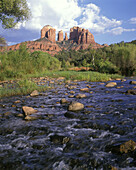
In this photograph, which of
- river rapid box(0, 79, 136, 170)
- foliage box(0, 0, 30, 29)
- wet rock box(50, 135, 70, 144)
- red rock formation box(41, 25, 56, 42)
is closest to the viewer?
river rapid box(0, 79, 136, 170)

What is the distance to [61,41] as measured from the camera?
165 metres

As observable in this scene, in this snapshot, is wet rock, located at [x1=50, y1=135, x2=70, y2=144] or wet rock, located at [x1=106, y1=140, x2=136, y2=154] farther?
wet rock, located at [x1=50, y1=135, x2=70, y2=144]

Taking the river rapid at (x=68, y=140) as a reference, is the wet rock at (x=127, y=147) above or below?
above

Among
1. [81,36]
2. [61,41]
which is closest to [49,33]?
[61,41]

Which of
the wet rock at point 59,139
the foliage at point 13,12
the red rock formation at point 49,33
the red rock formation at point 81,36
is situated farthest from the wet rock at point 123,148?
the red rock formation at point 49,33

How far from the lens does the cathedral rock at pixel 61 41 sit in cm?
13535

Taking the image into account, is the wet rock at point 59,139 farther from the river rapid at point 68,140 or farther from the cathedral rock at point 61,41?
the cathedral rock at point 61,41

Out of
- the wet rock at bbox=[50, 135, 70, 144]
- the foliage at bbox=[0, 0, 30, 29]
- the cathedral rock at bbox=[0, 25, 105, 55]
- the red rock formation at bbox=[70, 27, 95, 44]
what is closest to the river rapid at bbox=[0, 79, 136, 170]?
the wet rock at bbox=[50, 135, 70, 144]

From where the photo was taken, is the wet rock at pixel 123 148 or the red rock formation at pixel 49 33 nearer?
the wet rock at pixel 123 148

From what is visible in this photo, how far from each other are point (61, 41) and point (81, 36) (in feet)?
84.8

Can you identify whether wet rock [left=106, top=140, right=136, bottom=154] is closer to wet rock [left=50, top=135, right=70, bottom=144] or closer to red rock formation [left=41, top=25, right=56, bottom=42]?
wet rock [left=50, top=135, right=70, bottom=144]

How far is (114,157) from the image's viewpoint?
81.4 inches

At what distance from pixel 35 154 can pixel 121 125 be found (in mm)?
2086

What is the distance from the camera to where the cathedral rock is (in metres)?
135
